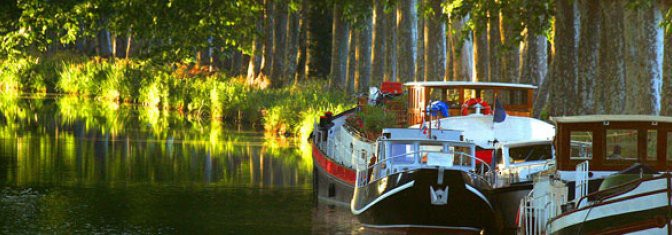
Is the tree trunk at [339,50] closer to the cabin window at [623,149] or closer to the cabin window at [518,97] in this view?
the cabin window at [518,97]

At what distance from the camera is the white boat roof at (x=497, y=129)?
34344 millimetres

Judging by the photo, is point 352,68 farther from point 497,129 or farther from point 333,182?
point 497,129

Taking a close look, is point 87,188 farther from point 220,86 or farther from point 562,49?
point 220,86

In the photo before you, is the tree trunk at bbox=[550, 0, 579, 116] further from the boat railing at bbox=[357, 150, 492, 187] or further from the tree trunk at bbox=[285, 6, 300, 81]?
the tree trunk at bbox=[285, 6, 300, 81]

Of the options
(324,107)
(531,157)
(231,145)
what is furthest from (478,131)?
(324,107)

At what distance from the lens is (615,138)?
3106 centimetres

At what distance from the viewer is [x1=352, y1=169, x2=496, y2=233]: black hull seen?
93.6 ft

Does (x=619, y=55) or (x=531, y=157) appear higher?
(x=619, y=55)

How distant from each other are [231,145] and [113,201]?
1598 cm

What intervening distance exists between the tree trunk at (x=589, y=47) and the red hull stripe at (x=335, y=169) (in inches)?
345

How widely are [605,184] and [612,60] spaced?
1605 centimetres

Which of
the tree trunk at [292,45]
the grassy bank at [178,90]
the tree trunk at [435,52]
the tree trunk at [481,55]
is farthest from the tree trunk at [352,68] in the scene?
the tree trunk at [481,55]

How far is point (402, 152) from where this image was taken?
31.0 meters

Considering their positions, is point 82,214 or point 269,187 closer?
point 82,214
